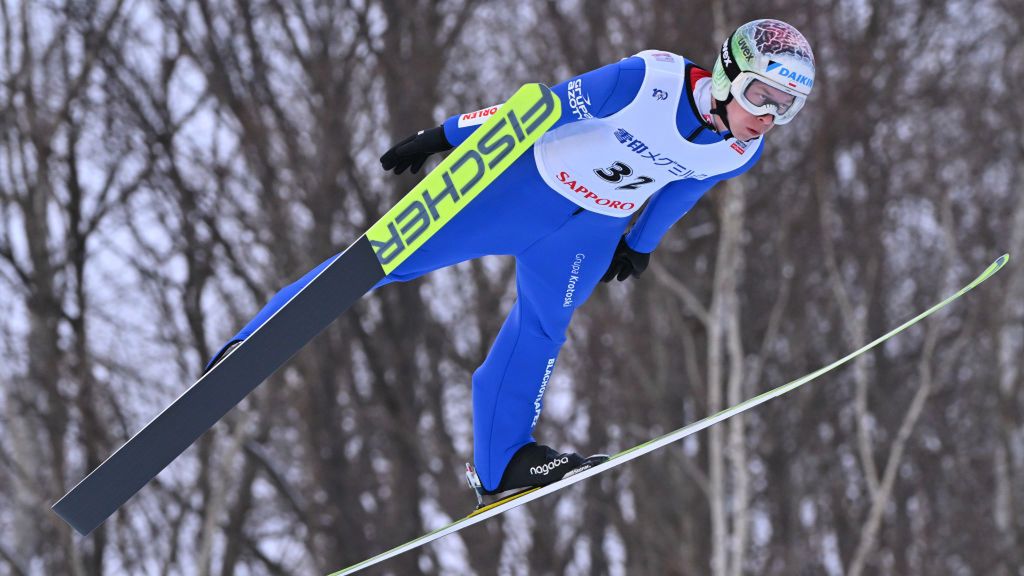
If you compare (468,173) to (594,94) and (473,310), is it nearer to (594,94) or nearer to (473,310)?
(594,94)

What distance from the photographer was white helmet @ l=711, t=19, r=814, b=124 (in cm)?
328

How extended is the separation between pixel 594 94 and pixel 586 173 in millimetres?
211

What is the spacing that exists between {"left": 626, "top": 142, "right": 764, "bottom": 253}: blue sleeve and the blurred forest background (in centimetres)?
467

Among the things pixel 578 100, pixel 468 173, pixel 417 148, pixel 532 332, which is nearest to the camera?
pixel 468 173

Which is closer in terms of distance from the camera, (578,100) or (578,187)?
(578,100)

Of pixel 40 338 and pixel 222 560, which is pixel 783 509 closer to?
pixel 222 560

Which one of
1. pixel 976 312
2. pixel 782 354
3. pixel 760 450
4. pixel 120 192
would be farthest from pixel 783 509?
pixel 120 192

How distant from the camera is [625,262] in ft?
12.7

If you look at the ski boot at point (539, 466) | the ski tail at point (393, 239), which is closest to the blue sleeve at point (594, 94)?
the ski tail at point (393, 239)

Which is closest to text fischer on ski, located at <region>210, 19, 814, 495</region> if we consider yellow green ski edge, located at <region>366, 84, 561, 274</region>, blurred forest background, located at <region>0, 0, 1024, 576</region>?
yellow green ski edge, located at <region>366, 84, 561, 274</region>

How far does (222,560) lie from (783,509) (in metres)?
4.57

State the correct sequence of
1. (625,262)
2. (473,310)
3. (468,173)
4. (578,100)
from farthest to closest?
1. (473,310)
2. (625,262)
3. (578,100)
4. (468,173)

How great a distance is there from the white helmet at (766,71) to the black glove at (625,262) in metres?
0.65

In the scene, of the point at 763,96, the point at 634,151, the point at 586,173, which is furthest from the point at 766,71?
the point at 586,173
